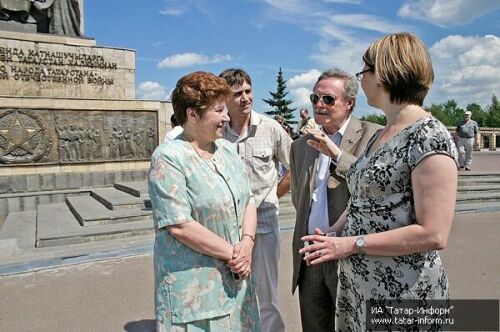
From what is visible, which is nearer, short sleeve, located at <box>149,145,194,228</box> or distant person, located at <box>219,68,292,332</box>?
short sleeve, located at <box>149,145,194,228</box>

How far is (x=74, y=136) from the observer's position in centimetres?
1116

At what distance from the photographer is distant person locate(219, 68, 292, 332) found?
290 centimetres

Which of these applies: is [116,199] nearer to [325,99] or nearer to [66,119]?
Answer: [66,119]

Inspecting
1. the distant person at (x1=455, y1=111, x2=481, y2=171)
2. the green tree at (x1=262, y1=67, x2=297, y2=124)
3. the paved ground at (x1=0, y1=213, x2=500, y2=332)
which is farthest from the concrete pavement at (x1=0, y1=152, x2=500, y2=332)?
the green tree at (x1=262, y1=67, x2=297, y2=124)

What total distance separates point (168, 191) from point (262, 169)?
1.21m

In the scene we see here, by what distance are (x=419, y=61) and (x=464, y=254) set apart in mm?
4886

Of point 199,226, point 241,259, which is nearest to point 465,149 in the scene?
point 241,259

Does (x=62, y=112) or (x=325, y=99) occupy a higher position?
(x=62, y=112)

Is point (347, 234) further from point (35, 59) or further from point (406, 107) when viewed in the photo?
point (35, 59)

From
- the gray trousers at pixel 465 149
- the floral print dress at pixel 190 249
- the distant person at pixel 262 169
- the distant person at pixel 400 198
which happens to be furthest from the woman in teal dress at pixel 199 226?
the gray trousers at pixel 465 149

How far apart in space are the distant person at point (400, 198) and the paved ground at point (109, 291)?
79.2 inches

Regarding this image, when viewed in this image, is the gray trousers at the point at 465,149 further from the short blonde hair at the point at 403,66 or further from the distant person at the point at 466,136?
the short blonde hair at the point at 403,66

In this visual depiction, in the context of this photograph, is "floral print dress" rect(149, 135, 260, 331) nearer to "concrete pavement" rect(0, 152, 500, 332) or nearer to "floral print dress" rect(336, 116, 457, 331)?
"floral print dress" rect(336, 116, 457, 331)

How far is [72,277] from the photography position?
4.91 meters
